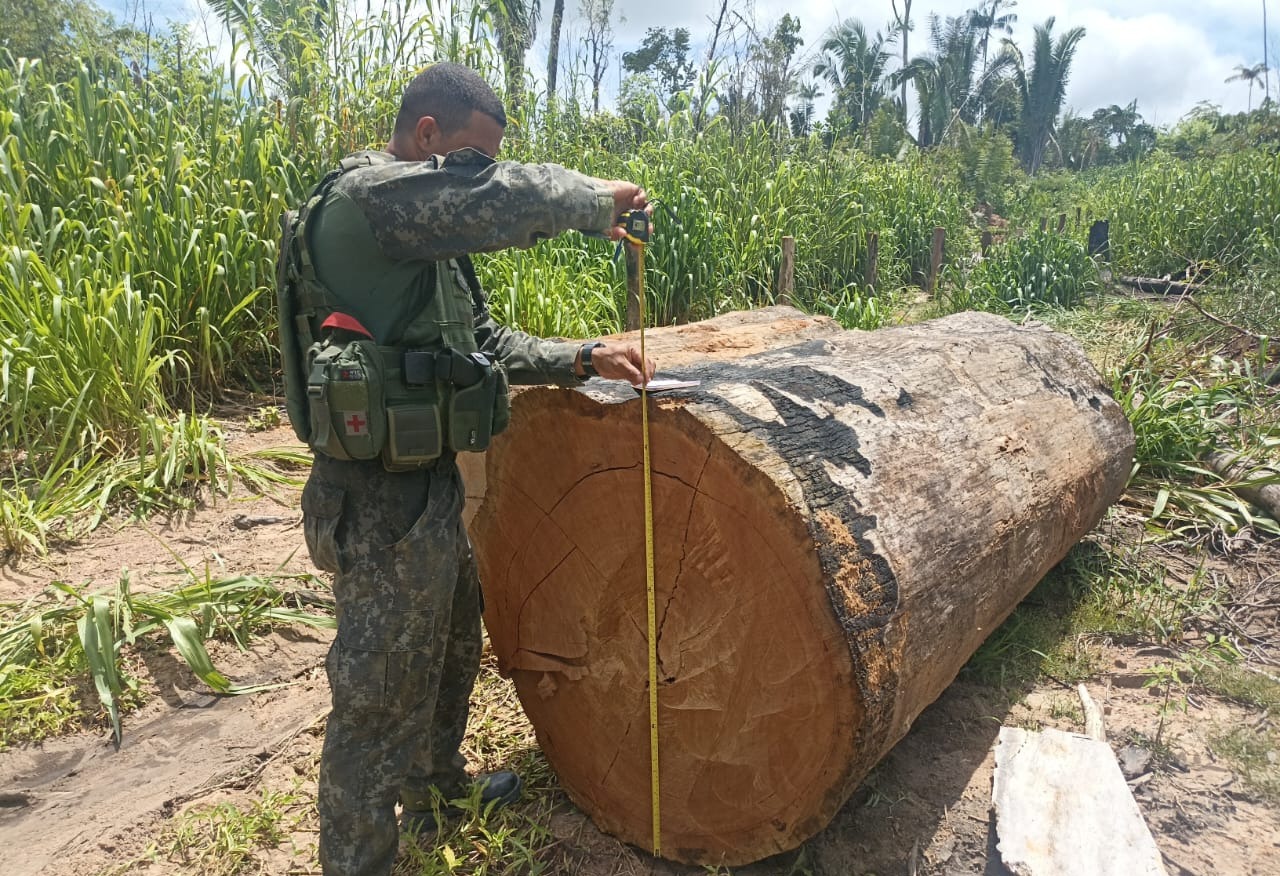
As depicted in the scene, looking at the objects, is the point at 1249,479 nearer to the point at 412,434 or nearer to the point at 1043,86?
the point at 412,434

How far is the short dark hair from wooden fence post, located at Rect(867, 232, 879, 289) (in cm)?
573

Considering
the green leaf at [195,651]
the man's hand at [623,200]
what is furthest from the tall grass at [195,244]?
the man's hand at [623,200]

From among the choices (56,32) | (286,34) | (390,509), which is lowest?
(390,509)

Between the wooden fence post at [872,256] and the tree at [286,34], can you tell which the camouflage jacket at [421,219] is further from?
the wooden fence post at [872,256]

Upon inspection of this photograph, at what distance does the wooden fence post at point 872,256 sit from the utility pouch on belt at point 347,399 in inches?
237

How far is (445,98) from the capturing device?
1674 mm

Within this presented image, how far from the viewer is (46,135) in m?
4.23

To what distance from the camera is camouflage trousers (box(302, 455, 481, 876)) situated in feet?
5.44

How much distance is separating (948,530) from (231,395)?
4121mm

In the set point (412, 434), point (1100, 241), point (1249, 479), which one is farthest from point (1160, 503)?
point (1100, 241)

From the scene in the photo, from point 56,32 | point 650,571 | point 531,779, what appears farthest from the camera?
point 56,32

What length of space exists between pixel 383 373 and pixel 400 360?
0.16 feet

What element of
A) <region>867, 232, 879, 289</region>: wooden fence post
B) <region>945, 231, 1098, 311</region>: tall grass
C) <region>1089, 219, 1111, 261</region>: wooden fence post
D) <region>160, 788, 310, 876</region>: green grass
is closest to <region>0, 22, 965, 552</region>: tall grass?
<region>867, 232, 879, 289</region>: wooden fence post

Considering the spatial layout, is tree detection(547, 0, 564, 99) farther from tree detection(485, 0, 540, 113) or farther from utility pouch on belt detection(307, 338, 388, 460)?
utility pouch on belt detection(307, 338, 388, 460)
